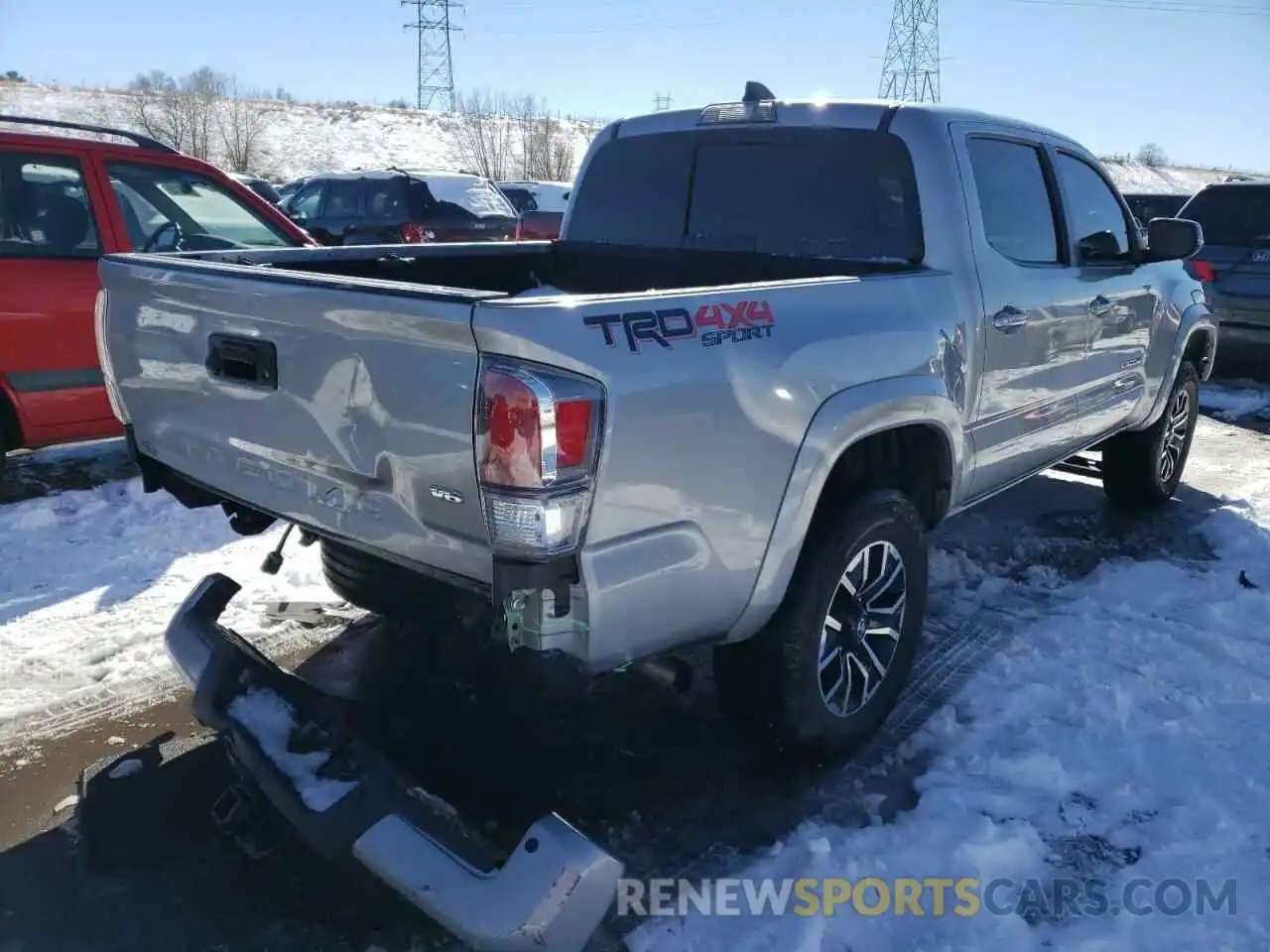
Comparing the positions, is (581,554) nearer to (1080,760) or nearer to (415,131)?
(1080,760)

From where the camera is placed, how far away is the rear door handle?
3594 millimetres

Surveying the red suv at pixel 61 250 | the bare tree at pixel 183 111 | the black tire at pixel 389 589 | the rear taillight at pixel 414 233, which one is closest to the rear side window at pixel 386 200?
the rear taillight at pixel 414 233

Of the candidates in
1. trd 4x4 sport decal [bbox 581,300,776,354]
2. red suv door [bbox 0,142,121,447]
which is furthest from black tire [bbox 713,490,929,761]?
red suv door [bbox 0,142,121,447]

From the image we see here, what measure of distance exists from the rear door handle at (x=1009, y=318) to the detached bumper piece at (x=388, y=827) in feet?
7.94

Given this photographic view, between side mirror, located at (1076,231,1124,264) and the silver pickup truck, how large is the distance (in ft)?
0.08

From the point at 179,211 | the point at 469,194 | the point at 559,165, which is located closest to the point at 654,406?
the point at 179,211

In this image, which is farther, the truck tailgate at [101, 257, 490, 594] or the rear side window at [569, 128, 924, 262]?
the rear side window at [569, 128, 924, 262]

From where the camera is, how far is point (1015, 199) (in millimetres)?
3951

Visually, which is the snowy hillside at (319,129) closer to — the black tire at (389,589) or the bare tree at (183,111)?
the bare tree at (183,111)

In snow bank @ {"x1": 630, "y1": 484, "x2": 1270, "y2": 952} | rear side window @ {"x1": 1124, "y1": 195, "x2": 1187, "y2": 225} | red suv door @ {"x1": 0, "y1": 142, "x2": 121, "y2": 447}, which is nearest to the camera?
snow bank @ {"x1": 630, "y1": 484, "x2": 1270, "y2": 952}

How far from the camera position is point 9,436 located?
536 cm

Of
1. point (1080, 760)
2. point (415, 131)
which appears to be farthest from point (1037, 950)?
point (415, 131)

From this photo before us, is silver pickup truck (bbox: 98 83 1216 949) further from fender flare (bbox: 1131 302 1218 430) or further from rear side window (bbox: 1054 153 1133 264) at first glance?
fender flare (bbox: 1131 302 1218 430)

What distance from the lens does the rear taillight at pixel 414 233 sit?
12.3m
